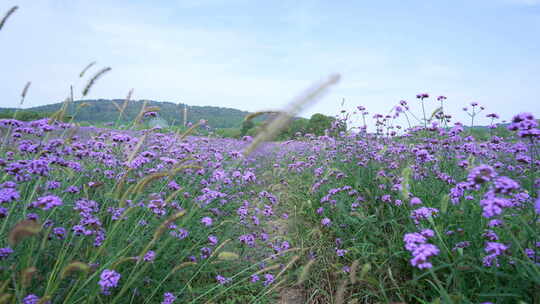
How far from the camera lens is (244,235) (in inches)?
127

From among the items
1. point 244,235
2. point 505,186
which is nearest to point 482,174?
point 505,186

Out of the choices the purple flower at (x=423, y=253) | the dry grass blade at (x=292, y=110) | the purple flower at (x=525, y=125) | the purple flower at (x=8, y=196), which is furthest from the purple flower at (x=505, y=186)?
the purple flower at (x=8, y=196)

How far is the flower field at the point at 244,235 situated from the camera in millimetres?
1709

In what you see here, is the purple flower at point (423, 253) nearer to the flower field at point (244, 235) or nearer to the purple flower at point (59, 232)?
the flower field at point (244, 235)

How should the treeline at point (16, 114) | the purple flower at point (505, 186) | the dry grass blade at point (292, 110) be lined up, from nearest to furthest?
the dry grass blade at point (292, 110)
the purple flower at point (505, 186)
the treeline at point (16, 114)

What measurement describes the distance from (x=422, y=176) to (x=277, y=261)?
2.08 metres

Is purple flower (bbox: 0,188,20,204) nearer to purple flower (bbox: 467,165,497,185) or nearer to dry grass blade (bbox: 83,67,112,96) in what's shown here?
dry grass blade (bbox: 83,67,112,96)

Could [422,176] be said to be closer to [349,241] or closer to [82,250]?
[349,241]

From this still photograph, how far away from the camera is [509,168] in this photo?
4359 mm

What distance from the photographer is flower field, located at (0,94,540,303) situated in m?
1.71

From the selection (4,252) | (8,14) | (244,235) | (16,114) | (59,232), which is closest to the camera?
(4,252)

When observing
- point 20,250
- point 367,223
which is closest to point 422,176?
point 367,223

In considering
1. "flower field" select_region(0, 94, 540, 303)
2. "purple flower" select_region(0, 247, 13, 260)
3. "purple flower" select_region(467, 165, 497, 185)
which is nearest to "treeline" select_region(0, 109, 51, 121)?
"flower field" select_region(0, 94, 540, 303)

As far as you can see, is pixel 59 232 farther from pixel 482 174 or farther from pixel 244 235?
pixel 482 174
